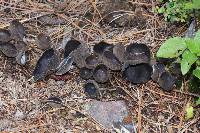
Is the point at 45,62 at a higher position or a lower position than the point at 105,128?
higher

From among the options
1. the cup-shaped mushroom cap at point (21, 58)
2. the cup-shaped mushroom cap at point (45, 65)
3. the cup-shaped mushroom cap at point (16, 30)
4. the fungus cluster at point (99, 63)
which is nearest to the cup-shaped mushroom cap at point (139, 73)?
the fungus cluster at point (99, 63)

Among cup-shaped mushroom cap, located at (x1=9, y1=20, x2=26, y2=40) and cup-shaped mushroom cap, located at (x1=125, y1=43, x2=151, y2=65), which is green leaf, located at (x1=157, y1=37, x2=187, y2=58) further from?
cup-shaped mushroom cap, located at (x1=9, y1=20, x2=26, y2=40)

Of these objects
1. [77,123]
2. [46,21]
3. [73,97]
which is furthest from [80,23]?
[77,123]

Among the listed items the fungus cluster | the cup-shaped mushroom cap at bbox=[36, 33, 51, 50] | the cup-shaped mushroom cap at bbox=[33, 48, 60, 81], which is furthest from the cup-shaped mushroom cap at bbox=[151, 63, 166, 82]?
the cup-shaped mushroom cap at bbox=[36, 33, 51, 50]

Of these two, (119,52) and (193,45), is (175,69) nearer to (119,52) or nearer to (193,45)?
(119,52)

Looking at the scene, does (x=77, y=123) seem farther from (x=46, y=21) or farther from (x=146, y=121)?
(x=46, y=21)

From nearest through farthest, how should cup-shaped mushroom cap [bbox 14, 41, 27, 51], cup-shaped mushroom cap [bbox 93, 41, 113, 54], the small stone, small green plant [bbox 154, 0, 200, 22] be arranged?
the small stone → cup-shaped mushroom cap [bbox 93, 41, 113, 54] → cup-shaped mushroom cap [bbox 14, 41, 27, 51] → small green plant [bbox 154, 0, 200, 22]
